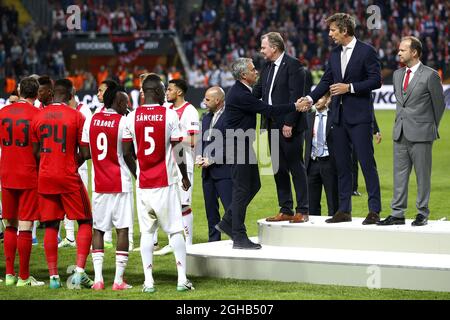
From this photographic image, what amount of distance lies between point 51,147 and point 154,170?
1.05 metres

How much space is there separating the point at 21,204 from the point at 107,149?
3.79ft

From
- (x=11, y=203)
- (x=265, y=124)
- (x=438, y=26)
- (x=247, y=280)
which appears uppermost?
(x=438, y=26)

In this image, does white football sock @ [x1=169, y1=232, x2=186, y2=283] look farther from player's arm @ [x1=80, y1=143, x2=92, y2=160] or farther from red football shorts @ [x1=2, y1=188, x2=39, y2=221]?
red football shorts @ [x1=2, y1=188, x2=39, y2=221]

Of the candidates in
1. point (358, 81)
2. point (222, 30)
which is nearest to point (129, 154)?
point (358, 81)

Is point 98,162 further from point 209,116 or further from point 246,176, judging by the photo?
point 209,116

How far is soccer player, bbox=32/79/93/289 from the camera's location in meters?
9.12

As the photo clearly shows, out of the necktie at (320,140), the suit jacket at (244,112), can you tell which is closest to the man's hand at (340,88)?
the suit jacket at (244,112)

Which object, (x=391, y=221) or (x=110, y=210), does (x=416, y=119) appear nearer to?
(x=391, y=221)

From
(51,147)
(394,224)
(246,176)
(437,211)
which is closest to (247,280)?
(246,176)

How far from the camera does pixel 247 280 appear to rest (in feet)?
31.2

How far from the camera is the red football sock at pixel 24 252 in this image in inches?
369

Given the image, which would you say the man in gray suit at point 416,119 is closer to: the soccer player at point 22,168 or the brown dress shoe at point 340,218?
the brown dress shoe at point 340,218

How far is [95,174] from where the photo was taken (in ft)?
29.9

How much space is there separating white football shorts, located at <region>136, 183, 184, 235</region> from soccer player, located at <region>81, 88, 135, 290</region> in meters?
0.21
